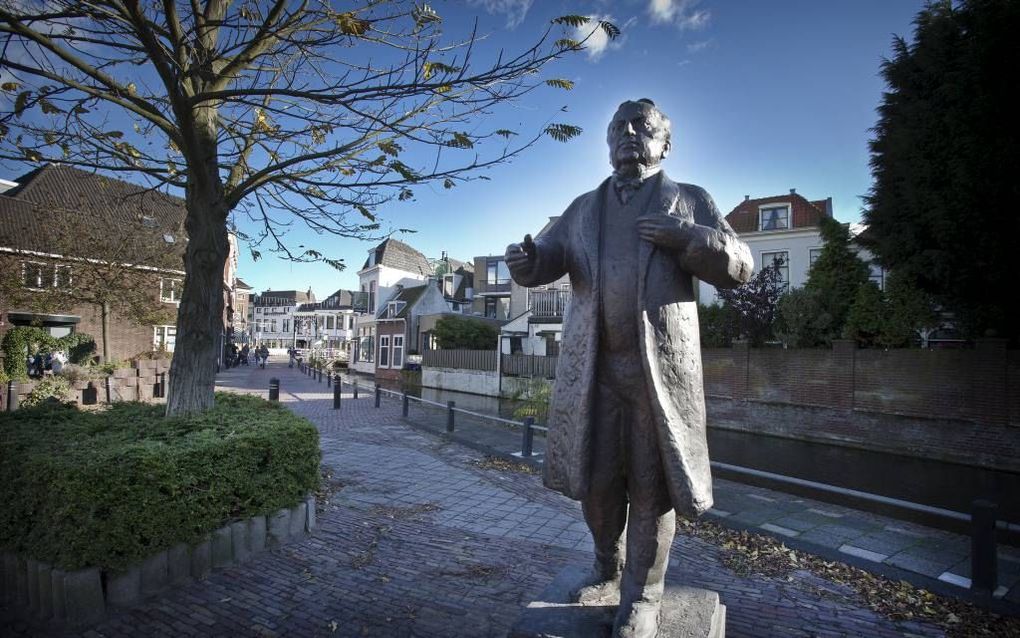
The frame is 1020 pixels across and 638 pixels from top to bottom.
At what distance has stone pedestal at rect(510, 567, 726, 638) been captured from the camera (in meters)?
2.48

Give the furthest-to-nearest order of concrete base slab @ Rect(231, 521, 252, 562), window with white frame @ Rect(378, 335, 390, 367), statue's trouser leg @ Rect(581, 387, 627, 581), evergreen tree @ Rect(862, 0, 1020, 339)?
window with white frame @ Rect(378, 335, 390, 367) < evergreen tree @ Rect(862, 0, 1020, 339) < concrete base slab @ Rect(231, 521, 252, 562) < statue's trouser leg @ Rect(581, 387, 627, 581)

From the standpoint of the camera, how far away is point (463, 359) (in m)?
30.5

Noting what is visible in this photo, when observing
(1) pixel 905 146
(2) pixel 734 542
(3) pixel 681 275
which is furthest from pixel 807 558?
(1) pixel 905 146

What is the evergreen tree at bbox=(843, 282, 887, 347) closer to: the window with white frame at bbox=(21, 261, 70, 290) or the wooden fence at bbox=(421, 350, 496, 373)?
the wooden fence at bbox=(421, 350, 496, 373)

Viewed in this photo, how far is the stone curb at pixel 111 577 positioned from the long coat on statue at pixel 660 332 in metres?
3.50

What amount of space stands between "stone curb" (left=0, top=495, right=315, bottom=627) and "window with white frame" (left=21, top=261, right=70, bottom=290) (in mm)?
18128

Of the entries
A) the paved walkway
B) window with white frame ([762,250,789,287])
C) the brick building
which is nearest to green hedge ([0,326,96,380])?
the brick building

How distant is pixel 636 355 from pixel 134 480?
3.96 m

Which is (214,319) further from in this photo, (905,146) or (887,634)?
(905,146)

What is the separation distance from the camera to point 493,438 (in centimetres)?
1106

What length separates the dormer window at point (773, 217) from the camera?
2806cm

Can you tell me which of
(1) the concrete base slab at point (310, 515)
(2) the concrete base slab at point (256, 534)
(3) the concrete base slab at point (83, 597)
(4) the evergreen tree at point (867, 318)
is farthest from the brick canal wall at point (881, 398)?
(3) the concrete base slab at point (83, 597)

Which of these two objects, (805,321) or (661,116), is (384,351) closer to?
(805,321)

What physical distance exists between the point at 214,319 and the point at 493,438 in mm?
6195
